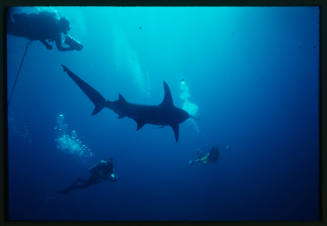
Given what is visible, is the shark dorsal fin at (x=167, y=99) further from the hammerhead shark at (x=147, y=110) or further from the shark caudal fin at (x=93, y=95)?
the shark caudal fin at (x=93, y=95)

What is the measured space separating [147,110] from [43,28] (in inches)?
55.9

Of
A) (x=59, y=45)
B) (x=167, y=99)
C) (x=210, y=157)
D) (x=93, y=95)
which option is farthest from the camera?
(x=210, y=157)

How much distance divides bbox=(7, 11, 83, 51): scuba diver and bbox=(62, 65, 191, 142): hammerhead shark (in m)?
0.72

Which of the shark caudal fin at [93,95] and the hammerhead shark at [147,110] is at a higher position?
the shark caudal fin at [93,95]

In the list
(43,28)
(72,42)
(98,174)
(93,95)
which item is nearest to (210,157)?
(98,174)

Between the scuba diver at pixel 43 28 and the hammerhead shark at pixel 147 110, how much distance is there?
719mm

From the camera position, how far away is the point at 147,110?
360cm

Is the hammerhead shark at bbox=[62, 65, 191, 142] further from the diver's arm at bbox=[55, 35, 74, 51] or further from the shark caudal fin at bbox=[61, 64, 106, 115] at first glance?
the diver's arm at bbox=[55, 35, 74, 51]

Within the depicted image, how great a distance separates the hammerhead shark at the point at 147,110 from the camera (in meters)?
3.45

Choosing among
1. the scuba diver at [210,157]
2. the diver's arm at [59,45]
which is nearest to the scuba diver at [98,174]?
the scuba diver at [210,157]

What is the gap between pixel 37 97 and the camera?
4.11 m

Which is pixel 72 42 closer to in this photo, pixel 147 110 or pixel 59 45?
pixel 59 45

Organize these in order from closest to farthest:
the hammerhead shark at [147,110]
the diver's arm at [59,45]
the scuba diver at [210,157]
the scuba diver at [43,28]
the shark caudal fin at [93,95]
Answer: the scuba diver at [43,28], the shark caudal fin at [93,95], the hammerhead shark at [147,110], the diver's arm at [59,45], the scuba diver at [210,157]
